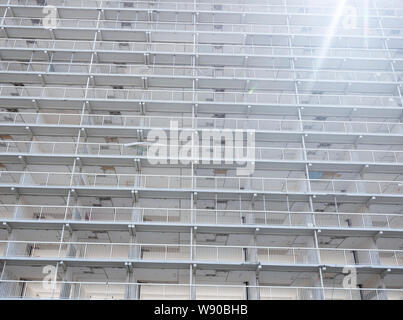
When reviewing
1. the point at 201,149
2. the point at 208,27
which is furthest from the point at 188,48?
the point at 201,149

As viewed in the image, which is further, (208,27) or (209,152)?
(208,27)

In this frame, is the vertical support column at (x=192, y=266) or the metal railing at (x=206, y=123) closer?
the vertical support column at (x=192, y=266)

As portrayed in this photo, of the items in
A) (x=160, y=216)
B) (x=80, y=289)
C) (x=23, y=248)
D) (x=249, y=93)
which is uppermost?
(x=249, y=93)

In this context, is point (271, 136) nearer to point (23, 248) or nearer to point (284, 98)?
point (284, 98)

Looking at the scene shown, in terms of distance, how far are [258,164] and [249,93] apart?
4.88m

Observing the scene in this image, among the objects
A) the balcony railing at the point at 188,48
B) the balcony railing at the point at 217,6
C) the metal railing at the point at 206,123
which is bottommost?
the metal railing at the point at 206,123

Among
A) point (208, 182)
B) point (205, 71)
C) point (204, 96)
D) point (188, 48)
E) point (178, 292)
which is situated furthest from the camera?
point (188, 48)

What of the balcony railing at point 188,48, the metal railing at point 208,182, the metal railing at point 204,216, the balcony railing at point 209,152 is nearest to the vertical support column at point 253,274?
the metal railing at point 204,216

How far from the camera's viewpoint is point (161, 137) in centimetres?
2225

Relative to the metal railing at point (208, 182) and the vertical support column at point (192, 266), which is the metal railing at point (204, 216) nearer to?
the metal railing at point (208, 182)

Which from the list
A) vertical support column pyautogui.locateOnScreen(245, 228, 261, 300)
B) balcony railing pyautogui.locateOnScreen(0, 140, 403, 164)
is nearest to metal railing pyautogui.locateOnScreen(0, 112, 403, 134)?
balcony railing pyautogui.locateOnScreen(0, 140, 403, 164)

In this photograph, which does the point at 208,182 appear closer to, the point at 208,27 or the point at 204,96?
the point at 204,96

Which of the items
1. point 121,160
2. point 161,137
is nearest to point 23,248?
point 121,160
